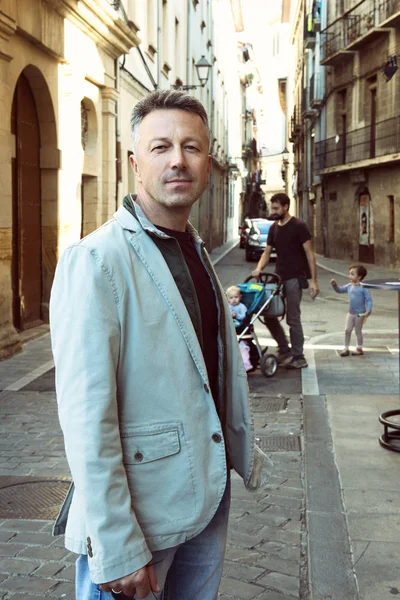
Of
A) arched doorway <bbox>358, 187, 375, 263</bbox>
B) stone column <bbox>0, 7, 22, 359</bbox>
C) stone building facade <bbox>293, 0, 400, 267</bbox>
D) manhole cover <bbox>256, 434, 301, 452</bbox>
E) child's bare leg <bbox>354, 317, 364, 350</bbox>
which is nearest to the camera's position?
manhole cover <bbox>256, 434, 301, 452</bbox>

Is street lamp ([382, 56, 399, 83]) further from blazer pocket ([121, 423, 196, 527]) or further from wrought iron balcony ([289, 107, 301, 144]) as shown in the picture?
blazer pocket ([121, 423, 196, 527])

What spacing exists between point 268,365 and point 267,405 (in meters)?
1.38

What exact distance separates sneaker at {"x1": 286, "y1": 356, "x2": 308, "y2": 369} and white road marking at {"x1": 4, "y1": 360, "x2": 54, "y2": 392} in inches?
107

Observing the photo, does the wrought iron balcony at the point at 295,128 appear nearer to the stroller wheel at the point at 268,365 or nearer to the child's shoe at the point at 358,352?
the child's shoe at the point at 358,352

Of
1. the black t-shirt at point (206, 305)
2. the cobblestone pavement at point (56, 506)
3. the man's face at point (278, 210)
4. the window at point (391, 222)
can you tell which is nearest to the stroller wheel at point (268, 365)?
the cobblestone pavement at point (56, 506)

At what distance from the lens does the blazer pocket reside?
1994 mm

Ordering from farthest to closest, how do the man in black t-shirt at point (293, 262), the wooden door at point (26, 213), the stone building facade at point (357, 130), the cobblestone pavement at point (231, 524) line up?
the stone building facade at point (357, 130) → the wooden door at point (26, 213) → the man in black t-shirt at point (293, 262) → the cobblestone pavement at point (231, 524)

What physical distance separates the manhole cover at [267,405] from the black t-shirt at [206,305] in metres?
4.96

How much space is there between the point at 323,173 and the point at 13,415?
30.0 meters

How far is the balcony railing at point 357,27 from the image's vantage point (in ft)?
91.4

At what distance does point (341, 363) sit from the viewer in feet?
31.1

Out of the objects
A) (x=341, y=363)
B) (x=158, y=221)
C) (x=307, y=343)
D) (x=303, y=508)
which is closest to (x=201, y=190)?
(x=158, y=221)

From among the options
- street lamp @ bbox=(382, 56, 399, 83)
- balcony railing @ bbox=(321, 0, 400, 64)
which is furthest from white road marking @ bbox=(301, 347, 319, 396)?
balcony railing @ bbox=(321, 0, 400, 64)

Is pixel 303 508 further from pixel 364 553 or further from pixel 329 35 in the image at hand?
pixel 329 35
